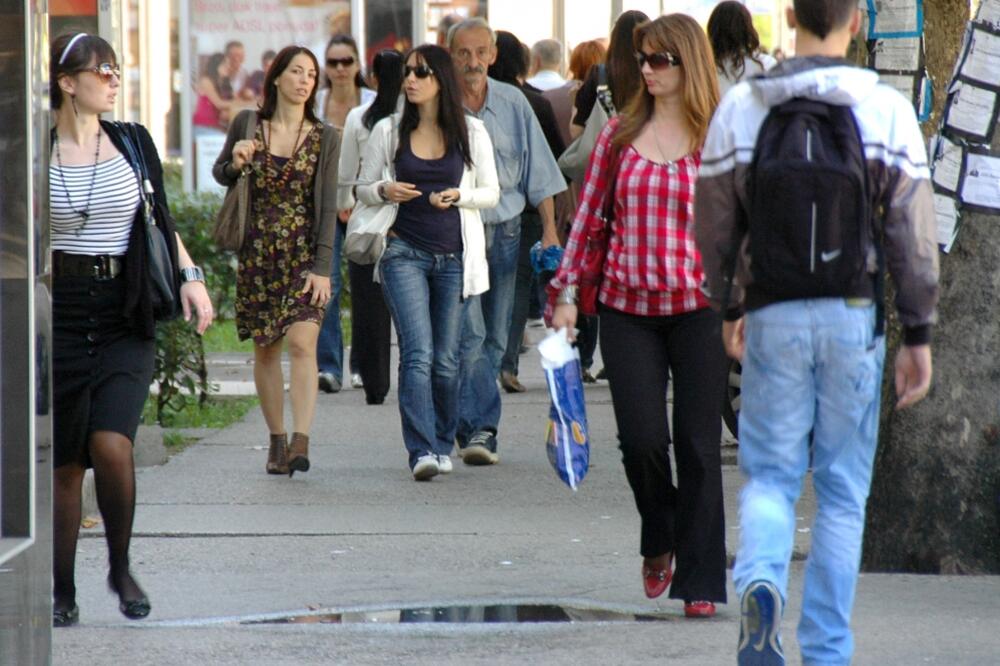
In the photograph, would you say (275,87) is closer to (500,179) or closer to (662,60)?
(500,179)

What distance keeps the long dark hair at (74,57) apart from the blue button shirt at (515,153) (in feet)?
11.0

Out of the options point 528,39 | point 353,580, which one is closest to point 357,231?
point 353,580

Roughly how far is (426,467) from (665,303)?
9.21ft

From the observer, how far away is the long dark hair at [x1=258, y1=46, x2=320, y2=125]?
8078 millimetres

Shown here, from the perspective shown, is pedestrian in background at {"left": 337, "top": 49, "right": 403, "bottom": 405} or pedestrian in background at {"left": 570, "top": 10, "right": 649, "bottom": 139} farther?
pedestrian in background at {"left": 337, "top": 49, "right": 403, "bottom": 405}

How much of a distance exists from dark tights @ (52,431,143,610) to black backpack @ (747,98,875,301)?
6.98 feet

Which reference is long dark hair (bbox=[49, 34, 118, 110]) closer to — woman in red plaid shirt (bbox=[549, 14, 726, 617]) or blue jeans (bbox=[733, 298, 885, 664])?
woman in red plaid shirt (bbox=[549, 14, 726, 617])

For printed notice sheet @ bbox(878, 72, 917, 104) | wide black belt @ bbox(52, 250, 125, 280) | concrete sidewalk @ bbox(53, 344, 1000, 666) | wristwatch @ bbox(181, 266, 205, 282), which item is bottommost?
concrete sidewalk @ bbox(53, 344, 1000, 666)

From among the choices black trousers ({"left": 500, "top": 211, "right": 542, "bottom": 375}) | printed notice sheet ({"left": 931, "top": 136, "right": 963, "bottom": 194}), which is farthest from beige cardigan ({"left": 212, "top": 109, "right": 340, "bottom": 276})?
printed notice sheet ({"left": 931, "top": 136, "right": 963, "bottom": 194})

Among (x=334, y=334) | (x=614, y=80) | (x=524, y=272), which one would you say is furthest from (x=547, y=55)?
(x=614, y=80)

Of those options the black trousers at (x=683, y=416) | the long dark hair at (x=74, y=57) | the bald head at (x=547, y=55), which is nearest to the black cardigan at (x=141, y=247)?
the long dark hair at (x=74, y=57)

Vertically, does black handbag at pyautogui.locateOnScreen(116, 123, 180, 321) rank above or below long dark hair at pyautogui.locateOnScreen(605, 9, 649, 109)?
below

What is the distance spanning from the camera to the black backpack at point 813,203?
167 inches

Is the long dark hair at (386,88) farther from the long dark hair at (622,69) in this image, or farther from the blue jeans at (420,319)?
the long dark hair at (622,69)
